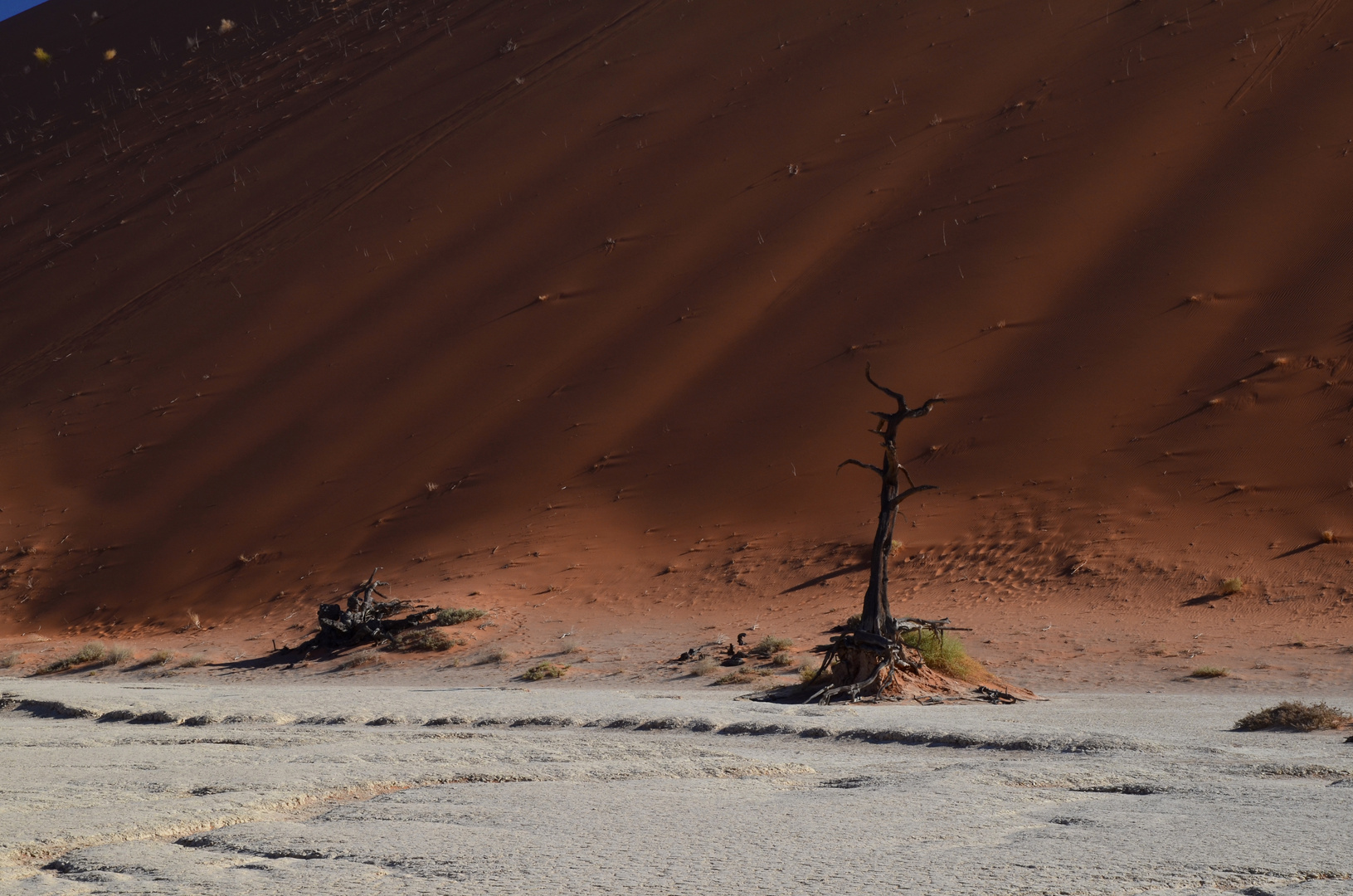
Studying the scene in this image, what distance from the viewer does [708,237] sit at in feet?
76.5

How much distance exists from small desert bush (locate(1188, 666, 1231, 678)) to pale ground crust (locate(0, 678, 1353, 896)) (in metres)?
2.53

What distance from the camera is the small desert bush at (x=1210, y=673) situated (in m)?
10.9

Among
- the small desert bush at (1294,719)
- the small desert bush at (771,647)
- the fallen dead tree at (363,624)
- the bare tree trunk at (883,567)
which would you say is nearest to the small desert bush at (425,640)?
the fallen dead tree at (363,624)

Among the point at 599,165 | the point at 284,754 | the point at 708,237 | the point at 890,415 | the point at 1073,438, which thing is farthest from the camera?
the point at 599,165

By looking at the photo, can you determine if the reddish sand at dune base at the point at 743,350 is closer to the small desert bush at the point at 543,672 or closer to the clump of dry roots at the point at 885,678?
the small desert bush at the point at 543,672

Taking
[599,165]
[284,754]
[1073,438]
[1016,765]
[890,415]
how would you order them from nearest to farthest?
[1016,765], [284,754], [890,415], [1073,438], [599,165]

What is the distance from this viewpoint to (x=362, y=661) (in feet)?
49.1

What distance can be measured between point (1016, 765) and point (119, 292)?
27.6 m

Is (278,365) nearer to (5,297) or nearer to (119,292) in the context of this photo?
(119,292)

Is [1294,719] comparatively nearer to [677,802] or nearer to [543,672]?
[677,802]

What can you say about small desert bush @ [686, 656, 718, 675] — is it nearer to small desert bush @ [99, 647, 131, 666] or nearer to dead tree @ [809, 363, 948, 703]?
dead tree @ [809, 363, 948, 703]

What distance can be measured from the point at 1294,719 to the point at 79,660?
1474 centimetres

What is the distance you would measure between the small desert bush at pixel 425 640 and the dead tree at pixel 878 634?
21.0 feet

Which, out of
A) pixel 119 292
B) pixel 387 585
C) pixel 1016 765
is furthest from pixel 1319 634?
pixel 119 292
